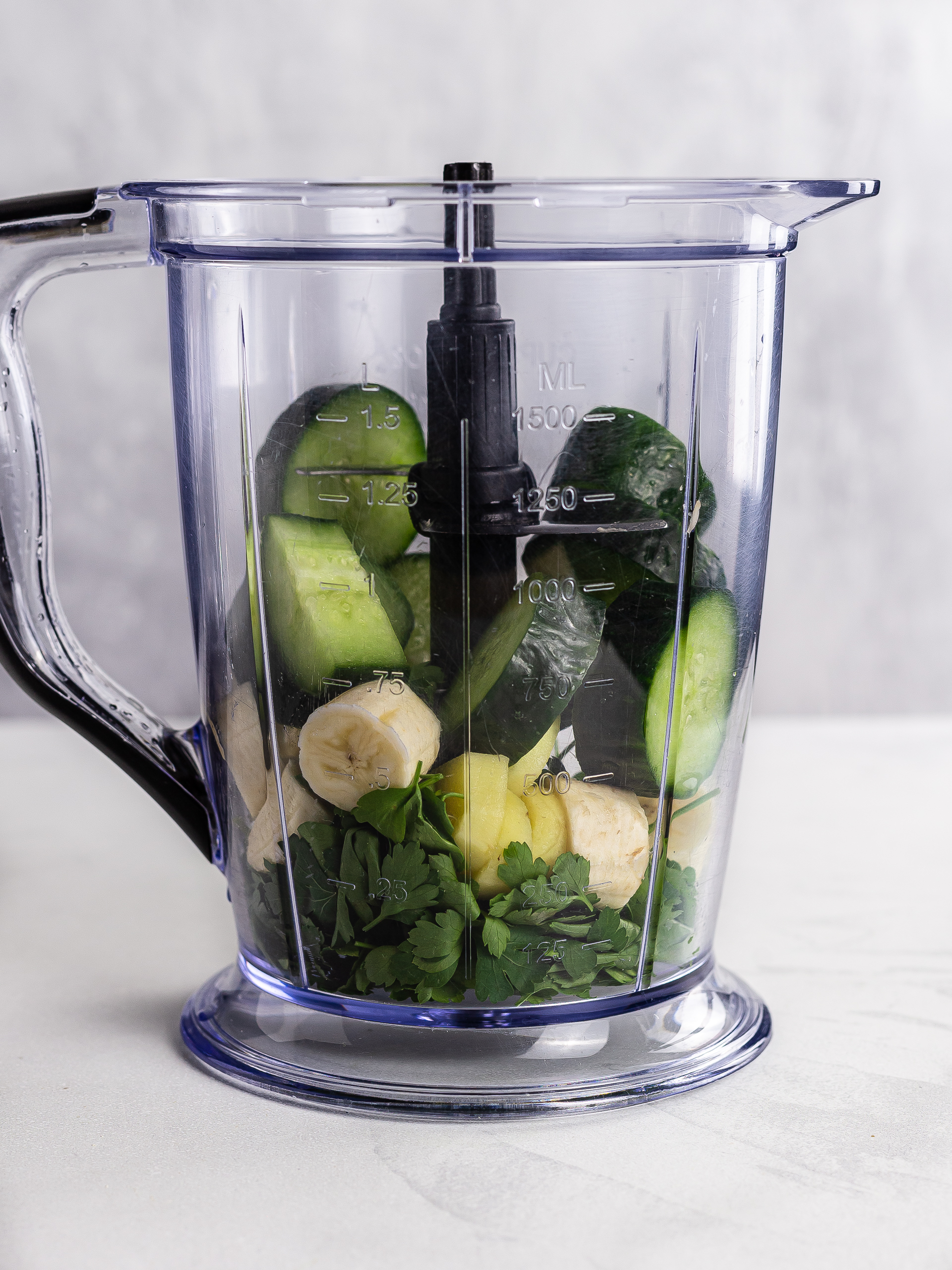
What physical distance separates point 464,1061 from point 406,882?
80 millimetres

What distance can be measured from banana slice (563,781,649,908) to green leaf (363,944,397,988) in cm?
8

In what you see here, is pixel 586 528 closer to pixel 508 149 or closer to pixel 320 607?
pixel 320 607

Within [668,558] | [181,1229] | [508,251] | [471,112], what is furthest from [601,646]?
[471,112]

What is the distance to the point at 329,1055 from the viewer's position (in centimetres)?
55

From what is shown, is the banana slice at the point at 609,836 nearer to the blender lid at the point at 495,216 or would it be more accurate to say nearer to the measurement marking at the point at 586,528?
the measurement marking at the point at 586,528

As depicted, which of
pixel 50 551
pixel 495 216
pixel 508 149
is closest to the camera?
pixel 495 216

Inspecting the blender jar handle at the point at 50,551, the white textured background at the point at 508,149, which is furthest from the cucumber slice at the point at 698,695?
the white textured background at the point at 508,149

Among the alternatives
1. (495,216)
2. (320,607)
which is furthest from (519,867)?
(495,216)

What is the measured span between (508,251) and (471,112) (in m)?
0.81

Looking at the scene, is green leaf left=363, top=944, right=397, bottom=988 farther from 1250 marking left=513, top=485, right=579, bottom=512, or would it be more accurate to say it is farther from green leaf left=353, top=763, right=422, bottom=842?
1250 marking left=513, top=485, right=579, bottom=512

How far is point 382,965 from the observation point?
53 centimetres

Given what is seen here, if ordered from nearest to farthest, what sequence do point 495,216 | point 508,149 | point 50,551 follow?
point 495,216 < point 50,551 < point 508,149

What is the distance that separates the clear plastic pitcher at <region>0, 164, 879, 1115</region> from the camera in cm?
49

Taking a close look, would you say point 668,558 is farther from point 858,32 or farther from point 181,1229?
point 858,32
